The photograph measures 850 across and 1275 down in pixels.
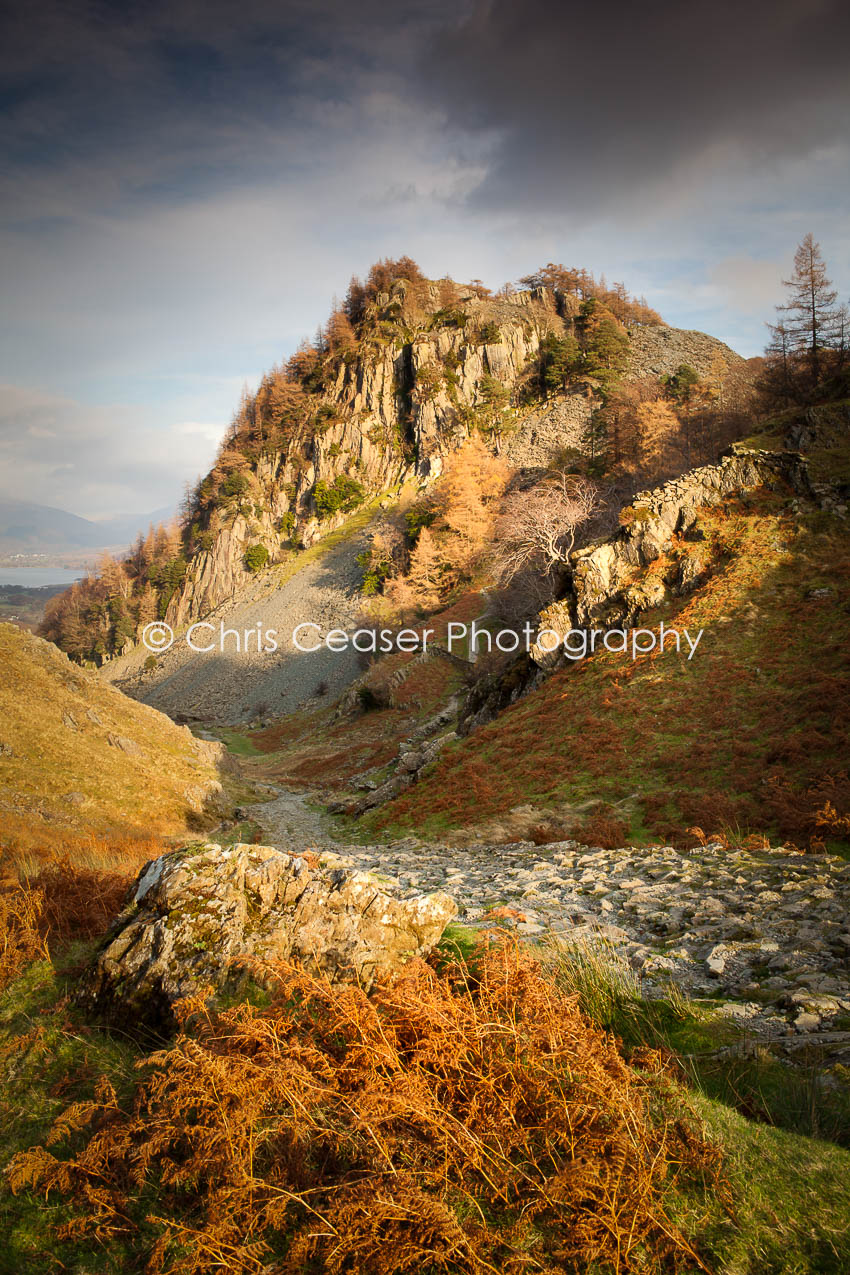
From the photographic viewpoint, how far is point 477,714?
2227 cm

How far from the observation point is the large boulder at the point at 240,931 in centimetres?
421

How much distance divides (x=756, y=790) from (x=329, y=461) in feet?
242

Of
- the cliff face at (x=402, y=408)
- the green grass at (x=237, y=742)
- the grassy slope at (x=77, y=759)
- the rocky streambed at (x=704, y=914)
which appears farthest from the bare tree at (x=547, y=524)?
the cliff face at (x=402, y=408)

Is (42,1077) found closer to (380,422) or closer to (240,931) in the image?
(240,931)

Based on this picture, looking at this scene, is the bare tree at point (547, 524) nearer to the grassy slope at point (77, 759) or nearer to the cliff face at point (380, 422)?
the grassy slope at point (77, 759)

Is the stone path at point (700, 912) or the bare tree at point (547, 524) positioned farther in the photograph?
the bare tree at point (547, 524)

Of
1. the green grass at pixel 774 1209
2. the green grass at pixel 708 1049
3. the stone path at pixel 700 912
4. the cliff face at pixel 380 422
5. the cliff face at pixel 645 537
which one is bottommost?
the stone path at pixel 700 912

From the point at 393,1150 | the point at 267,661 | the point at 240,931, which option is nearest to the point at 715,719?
the point at 240,931

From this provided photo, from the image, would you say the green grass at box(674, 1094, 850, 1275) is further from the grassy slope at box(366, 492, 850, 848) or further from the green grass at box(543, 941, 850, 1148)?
the grassy slope at box(366, 492, 850, 848)

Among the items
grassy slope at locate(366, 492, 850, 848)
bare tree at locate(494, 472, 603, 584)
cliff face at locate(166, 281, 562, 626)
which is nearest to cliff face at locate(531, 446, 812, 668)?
grassy slope at locate(366, 492, 850, 848)

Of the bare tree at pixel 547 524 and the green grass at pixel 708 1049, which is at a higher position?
the bare tree at pixel 547 524

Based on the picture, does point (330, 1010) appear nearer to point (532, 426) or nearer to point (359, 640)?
point (359, 640)

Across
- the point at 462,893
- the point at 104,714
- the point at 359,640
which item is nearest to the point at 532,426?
the point at 359,640

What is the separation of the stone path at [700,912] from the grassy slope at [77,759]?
25.8 ft
